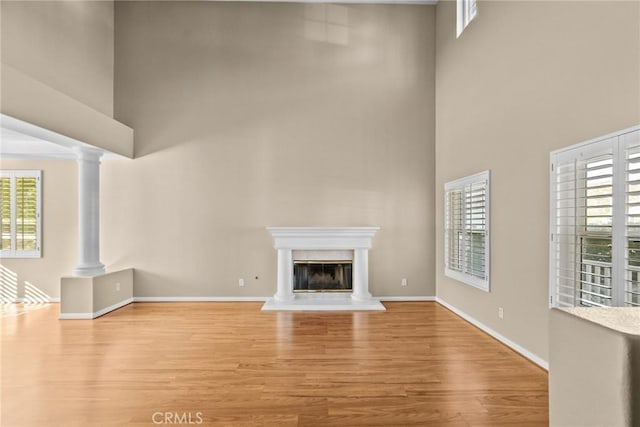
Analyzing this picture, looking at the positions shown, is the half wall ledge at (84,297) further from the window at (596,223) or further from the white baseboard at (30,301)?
the window at (596,223)

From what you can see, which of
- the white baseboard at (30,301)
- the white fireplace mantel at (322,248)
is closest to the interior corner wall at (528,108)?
the white fireplace mantel at (322,248)

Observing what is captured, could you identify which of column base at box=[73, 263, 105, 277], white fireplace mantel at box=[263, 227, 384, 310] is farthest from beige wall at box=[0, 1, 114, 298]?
white fireplace mantel at box=[263, 227, 384, 310]

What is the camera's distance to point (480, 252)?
4.71 m

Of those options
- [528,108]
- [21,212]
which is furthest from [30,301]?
[528,108]

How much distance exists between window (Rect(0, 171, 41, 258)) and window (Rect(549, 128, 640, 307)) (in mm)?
7485

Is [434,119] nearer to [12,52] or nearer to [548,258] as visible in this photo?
[548,258]

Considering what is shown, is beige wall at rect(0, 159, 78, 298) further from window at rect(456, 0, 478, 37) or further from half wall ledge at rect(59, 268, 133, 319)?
window at rect(456, 0, 478, 37)

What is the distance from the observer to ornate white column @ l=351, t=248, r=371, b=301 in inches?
238

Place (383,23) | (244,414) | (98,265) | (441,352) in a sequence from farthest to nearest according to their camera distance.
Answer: (383,23)
(98,265)
(441,352)
(244,414)

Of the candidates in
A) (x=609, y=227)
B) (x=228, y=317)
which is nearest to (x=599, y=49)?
(x=609, y=227)

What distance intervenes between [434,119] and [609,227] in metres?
4.18

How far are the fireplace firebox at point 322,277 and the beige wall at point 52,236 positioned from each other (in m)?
3.87

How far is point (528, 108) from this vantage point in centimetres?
369

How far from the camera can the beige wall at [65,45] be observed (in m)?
4.43
